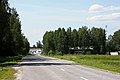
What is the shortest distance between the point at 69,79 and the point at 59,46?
481 ft

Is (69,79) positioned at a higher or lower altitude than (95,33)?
lower

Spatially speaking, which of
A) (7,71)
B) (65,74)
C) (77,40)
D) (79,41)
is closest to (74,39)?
(77,40)

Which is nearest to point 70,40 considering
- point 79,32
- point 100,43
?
point 79,32

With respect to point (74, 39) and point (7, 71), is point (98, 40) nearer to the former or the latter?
point (74, 39)

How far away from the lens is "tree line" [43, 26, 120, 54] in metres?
171

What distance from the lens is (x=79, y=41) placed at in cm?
18612

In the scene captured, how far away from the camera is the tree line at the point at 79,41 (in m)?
171

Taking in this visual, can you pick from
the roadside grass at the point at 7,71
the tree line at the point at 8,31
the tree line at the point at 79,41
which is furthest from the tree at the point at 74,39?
the roadside grass at the point at 7,71

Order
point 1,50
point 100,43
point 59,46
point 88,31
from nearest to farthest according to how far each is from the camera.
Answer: point 1,50 < point 59,46 < point 100,43 < point 88,31

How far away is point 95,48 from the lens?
18012 cm

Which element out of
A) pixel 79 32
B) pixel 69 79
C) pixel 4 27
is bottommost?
pixel 69 79

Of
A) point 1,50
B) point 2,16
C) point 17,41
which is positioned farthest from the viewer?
point 17,41

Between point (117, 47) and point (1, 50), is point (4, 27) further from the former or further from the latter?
point (117, 47)

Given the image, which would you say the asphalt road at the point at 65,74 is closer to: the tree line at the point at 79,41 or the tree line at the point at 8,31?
the tree line at the point at 8,31
